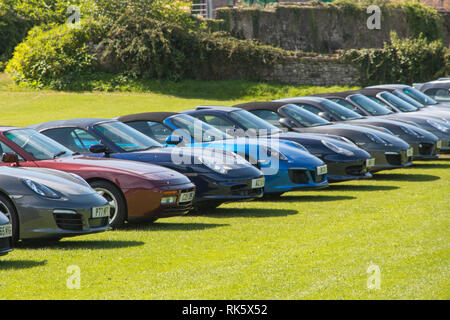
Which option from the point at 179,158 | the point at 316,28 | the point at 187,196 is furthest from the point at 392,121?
the point at 316,28

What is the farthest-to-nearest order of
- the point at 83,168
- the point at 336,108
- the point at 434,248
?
the point at 336,108, the point at 83,168, the point at 434,248

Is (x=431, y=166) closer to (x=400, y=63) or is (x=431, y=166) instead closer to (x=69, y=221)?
(x=69, y=221)

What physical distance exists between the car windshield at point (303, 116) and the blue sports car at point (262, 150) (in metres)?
2.41

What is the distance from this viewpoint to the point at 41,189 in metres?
8.57

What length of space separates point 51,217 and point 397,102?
14351 mm

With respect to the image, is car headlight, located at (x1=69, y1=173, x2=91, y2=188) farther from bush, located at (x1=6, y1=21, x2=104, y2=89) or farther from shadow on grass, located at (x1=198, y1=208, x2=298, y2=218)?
bush, located at (x1=6, y1=21, x2=104, y2=89)

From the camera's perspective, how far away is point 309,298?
5887mm

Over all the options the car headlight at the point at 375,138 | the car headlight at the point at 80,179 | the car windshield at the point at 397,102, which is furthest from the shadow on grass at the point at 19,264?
the car windshield at the point at 397,102

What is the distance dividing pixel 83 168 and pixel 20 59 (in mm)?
27165

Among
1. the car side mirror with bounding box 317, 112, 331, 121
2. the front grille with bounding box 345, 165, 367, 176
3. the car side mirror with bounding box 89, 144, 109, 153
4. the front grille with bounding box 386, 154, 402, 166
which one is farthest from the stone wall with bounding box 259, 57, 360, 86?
the car side mirror with bounding box 89, 144, 109, 153

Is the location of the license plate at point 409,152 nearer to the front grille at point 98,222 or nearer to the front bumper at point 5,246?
the front grille at point 98,222

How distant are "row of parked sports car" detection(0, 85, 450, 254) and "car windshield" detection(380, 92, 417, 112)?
3494 mm
